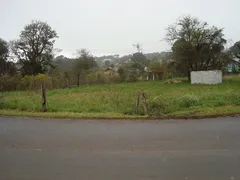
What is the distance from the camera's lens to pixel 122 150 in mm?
6039

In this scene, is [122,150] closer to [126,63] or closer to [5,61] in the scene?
[126,63]

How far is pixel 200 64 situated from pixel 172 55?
4.92 m

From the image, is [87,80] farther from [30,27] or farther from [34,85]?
[30,27]

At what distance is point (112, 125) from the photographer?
29.3 ft

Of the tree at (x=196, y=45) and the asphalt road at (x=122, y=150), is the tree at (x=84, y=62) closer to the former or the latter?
the tree at (x=196, y=45)

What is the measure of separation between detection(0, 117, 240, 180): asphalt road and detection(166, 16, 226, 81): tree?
31.6 meters

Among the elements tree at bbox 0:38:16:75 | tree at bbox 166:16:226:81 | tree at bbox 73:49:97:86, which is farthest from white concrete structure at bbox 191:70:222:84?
tree at bbox 0:38:16:75

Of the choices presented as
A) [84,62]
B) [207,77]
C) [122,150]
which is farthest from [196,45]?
[122,150]

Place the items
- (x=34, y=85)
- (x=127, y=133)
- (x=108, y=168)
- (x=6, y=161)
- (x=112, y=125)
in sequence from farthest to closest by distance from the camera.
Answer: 1. (x=34, y=85)
2. (x=112, y=125)
3. (x=127, y=133)
4. (x=6, y=161)
5. (x=108, y=168)

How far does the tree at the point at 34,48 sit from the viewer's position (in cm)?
4912

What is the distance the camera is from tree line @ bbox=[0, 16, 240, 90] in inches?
1551

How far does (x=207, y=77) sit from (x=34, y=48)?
34.7m

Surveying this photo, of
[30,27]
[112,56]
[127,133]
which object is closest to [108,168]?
[127,133]

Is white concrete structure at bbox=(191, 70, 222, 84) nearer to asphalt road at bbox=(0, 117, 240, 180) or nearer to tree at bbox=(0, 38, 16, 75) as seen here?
asphalt road at bbox=(0, 117, 240, 180)
